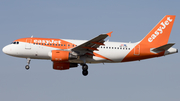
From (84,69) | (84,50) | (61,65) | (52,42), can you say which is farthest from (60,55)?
(84,69)

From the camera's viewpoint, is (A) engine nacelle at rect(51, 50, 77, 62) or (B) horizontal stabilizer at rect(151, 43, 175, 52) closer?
(A) engine nacelle at rect(51, 50, 77, 62)

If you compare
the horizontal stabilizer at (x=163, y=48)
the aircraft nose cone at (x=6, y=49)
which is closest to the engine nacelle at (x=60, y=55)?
the aircraft nose cone at (x=6, y=49)

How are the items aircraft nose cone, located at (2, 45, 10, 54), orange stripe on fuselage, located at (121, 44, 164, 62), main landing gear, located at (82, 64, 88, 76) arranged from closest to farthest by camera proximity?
1. aircraft nose cone, located at (2, 45, 10, 54)
2. main landing gear, located at (82, 64, 88, 76)
3. orange stripe on fuselage, located at (121, 44, 164, 62)

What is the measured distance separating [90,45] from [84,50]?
4.57 ft

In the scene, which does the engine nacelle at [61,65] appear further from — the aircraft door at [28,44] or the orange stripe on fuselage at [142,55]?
the orange stripe on fuselage at [142,55]

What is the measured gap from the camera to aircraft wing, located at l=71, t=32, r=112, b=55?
40925mm

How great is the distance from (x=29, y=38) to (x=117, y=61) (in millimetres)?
12205

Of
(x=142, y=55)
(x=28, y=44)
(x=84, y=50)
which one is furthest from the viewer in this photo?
(x=142, y=55)

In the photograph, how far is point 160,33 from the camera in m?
47.8

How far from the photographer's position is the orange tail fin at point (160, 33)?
1856 inches

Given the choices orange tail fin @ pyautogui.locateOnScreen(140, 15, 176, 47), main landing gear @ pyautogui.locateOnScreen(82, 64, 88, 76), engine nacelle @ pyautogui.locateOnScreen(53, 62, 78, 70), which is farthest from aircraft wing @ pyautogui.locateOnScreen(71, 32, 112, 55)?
orange tail fin @ pyautogui.locateOnScreen(140, 15, 176, 47)

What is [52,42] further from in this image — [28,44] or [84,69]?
[84,69]

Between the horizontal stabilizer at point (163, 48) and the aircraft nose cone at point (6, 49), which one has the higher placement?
the horizontal stabilizer at point (163, 48)

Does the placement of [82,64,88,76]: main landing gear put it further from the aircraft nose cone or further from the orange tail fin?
the aircraft nose cone
